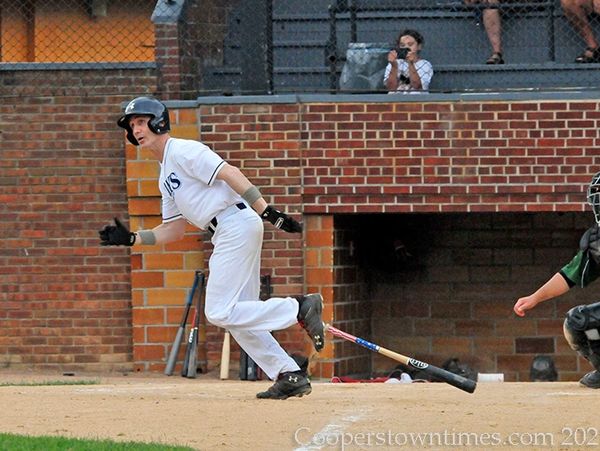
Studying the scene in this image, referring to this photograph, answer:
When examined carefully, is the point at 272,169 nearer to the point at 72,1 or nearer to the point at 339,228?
the point at 339,228

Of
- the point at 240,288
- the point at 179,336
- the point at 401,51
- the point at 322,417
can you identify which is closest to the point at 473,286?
the point at 401,51

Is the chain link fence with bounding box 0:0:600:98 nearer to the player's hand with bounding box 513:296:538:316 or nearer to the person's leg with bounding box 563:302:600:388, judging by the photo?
the person's leg with bounding box 563:302:600:388

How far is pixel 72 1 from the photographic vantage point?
1859cm

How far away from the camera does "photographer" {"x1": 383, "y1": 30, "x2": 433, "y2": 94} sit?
569 inches

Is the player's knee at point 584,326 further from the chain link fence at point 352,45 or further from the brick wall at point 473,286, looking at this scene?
the brick wall at point 473,286

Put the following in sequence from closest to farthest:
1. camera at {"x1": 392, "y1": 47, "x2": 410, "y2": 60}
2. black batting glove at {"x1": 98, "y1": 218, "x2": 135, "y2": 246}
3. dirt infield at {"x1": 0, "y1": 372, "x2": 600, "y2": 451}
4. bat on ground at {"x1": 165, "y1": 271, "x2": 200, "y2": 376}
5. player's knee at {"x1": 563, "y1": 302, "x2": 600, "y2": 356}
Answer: dirt infield at {"x1": 0, "y1": 372, "x2": 600, "y2": 451}
black batting glove at {"x1": 98, "y1": 218, "x2": 135, "y2": 246}
player's knee at {"x1": 563, "y1": 302, "x2": 600, "y2": 356}
bat on ground at {"x1": 165, "y1": 271, "x2": 200, "y2": 376}
camera at {"x1": 392, "y1": 47, "x2": 410, "y2": 60}

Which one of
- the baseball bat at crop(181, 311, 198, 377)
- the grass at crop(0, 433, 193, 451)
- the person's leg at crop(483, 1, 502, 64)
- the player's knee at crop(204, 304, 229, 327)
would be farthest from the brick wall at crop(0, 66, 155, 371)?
the grass at crop(0, 433, 193, 451)

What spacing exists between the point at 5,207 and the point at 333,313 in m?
3.51

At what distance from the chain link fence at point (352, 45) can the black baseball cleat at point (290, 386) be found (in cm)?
529

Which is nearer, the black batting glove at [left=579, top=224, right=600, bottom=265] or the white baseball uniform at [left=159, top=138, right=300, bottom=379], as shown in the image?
the white baseball uniform at [left=159, top=138, right=300, bottom=379]

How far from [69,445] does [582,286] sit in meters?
3.69

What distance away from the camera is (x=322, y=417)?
28.0 feet

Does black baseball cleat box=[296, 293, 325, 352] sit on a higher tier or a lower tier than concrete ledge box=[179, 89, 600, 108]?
lower

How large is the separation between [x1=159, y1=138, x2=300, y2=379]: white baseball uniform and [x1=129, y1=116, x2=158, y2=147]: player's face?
0.38 ft
